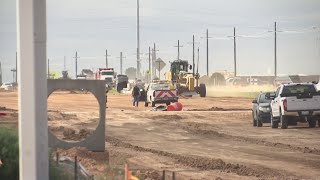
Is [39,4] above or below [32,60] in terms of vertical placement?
above

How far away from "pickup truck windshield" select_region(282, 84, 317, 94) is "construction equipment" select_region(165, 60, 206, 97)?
31.2 m

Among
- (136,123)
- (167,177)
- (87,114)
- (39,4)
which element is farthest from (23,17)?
(87,114)

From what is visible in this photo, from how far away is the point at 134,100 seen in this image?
5088 centimetres

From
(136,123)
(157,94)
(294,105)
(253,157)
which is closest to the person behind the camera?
(253,157)

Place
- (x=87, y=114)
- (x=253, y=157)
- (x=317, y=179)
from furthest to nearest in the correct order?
1. (x=87, y=114)
2. (x=253, y=157)
3. (x=317, y=179)

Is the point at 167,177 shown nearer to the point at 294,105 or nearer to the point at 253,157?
the point at 253,157

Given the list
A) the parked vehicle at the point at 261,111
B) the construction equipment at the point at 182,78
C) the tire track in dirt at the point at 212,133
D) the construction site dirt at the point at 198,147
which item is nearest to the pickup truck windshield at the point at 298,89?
the construction site dirt at the point at 198,147

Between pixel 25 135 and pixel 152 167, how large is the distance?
10.00 metres

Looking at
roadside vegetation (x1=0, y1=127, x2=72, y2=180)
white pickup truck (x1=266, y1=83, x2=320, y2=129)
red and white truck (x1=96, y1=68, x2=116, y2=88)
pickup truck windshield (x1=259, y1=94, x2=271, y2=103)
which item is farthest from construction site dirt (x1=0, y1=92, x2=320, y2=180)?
red and white truck (x1=96, y1=68, x2=116, y2=88)

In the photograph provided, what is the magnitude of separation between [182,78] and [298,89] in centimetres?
3302

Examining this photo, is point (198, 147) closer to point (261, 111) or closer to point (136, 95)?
point (261, 111)

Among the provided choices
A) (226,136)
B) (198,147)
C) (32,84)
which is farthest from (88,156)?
(226,136)

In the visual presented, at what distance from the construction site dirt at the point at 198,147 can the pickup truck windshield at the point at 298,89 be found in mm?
1687

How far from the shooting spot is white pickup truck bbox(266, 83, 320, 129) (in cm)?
2745
